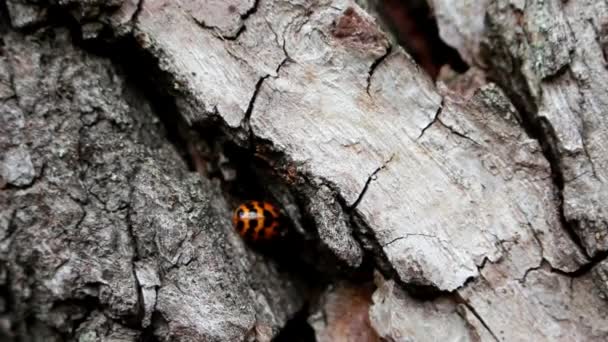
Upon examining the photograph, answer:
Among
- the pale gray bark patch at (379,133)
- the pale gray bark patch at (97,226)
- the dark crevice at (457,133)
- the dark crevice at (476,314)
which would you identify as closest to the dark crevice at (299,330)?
the pale gray bark patch at (97,226)

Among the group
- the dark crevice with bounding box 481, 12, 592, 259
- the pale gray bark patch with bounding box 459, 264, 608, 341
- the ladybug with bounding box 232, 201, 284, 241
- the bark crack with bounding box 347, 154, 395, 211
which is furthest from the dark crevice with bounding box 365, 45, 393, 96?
the pale gray bark patch with bounding box 459, 264, 608, 341

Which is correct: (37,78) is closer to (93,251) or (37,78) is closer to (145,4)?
(145,4)

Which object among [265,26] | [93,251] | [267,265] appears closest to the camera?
[93,251]

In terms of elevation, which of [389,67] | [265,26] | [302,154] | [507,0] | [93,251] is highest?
[507,0]

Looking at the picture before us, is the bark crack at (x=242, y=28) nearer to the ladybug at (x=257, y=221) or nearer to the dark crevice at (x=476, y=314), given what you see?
the ladybug at (x=257, y=221)

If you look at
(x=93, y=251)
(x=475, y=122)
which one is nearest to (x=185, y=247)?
(x=93, y=251)

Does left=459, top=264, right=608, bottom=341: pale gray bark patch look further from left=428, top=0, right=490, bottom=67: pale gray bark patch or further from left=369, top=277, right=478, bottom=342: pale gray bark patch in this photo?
left=428, top=0, right=490, bottom=67: pale gray bark patch
